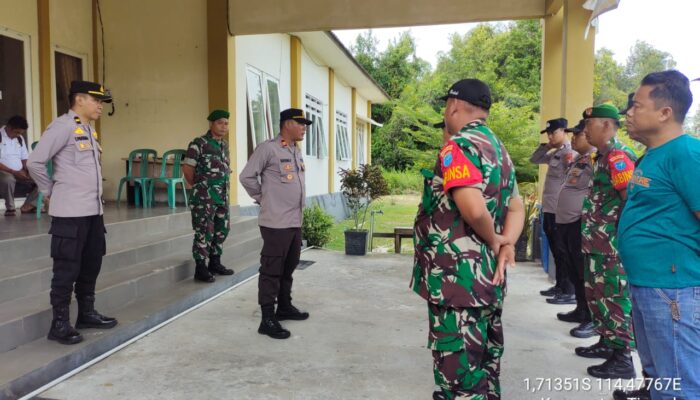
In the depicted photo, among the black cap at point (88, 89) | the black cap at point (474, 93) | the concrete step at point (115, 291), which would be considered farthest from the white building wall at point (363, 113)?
the black cap at point (474, 93)

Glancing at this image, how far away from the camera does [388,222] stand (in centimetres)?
1343

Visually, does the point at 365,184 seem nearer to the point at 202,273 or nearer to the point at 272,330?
the point at 202,273

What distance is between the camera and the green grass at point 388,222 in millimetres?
10337

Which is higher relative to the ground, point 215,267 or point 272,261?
point 272,261

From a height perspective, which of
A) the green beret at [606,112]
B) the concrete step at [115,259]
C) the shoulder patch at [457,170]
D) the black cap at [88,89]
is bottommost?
the concrete step at [115,259]

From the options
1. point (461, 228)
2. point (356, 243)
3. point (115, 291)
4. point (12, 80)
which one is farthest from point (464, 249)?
point (12, 80)

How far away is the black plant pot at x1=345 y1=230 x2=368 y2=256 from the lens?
24.5 feet

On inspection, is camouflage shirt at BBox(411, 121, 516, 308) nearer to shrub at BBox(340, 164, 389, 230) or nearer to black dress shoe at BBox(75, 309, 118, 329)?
black dress shoe at BBox(75, 309, 118, 329)

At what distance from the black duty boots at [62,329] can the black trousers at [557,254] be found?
13.3 feet

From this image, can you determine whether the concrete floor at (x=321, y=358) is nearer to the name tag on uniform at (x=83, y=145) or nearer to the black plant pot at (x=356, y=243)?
the name tag on uniform at (x=83, y=145)

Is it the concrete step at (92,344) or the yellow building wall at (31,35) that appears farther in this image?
the yellow building wall at (31,35)

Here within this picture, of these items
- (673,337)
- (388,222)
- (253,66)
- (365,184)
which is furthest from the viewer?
(388,222)

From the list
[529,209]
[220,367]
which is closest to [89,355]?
[220,367]

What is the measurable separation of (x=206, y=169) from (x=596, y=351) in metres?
3.63
